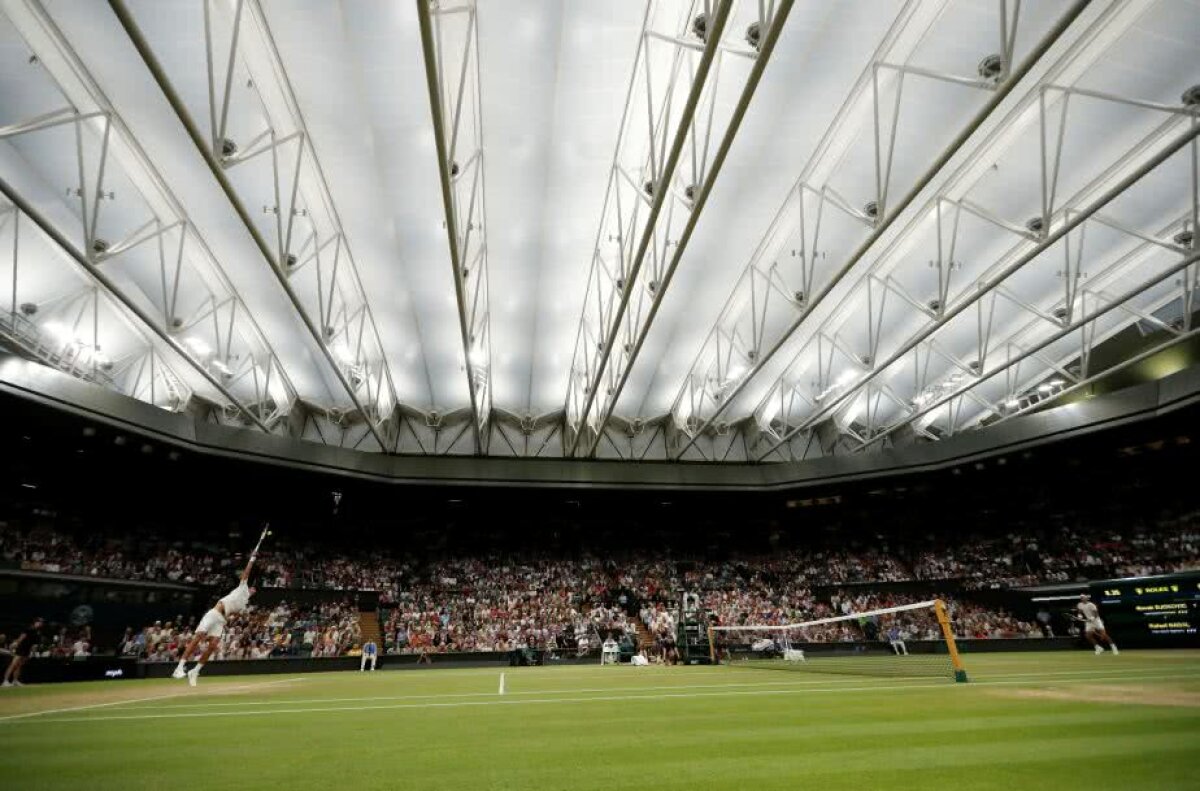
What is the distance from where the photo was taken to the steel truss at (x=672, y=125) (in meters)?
9.84

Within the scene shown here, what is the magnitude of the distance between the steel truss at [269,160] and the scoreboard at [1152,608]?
3144 cm

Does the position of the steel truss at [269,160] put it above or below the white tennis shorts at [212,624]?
above

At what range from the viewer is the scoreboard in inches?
Answer: 842

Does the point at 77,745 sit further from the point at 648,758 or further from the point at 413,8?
the point at 413,8

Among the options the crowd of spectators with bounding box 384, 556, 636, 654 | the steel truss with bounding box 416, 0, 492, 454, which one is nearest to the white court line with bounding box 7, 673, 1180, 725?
the steel truss with bounding box 416, 0, 492, 454

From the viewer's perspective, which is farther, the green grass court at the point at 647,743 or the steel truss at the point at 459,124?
the steel truss at the point at 459,124

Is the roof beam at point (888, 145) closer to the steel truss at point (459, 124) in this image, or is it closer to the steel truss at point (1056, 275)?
the steel truss at point (1056, 275)

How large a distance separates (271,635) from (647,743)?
26.0 metres

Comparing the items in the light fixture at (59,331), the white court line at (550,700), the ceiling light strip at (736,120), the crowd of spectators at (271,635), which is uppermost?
the light fixture at (59,331)

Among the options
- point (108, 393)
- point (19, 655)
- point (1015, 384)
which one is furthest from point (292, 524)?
point (1015, 384)

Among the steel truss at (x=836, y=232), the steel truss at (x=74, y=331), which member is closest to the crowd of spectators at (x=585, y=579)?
the steel truss at (x=74, y=331)

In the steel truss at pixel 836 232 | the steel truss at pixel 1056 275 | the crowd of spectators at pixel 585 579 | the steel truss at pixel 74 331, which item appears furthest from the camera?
the crowd of spectators at pixel 585 579

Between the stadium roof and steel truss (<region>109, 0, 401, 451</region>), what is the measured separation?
3.6 inches

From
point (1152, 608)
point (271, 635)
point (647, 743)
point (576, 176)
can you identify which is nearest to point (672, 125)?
point (576, 176)
